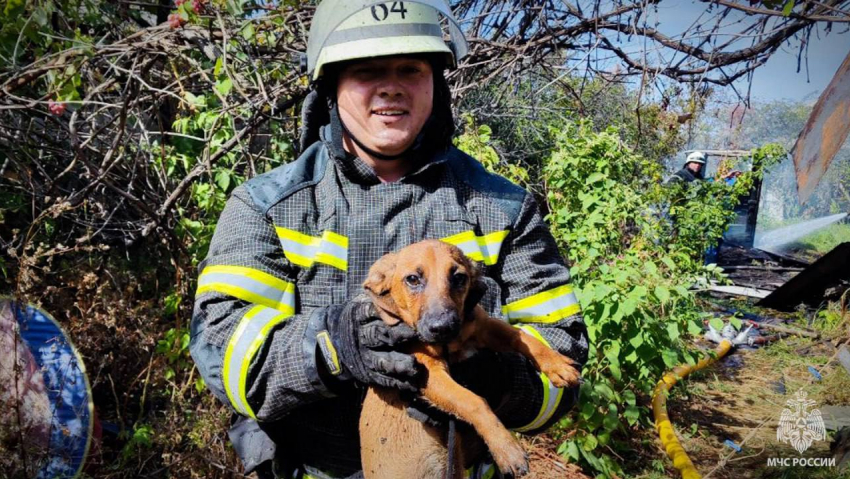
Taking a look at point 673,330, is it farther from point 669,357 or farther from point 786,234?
point 786,234

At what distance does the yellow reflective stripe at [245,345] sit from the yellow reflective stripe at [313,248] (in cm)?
21

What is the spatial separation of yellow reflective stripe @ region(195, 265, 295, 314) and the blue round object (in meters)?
2.11

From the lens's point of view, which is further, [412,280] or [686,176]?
[686,176]

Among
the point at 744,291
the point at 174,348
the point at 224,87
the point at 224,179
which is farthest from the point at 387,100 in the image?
the point at 744,291

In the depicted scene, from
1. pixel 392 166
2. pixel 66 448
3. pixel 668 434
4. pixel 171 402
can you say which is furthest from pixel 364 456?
pixel 668 434

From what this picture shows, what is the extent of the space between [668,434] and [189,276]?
4189mm

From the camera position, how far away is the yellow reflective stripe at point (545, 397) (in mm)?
2006

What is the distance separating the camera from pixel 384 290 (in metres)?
1.83

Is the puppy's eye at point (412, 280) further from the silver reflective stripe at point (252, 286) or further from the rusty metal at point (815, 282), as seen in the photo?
the rusty metal at point (815, 282)

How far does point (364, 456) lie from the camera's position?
187cm

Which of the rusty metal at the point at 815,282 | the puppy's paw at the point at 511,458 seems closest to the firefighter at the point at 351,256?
the puppy's paw at the point at 511,458

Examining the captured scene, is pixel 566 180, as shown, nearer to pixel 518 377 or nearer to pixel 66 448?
pixel 518 377

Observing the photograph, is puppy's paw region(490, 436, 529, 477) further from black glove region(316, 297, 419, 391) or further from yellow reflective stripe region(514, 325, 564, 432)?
yellow reflective stripe region(514, 325, 564, 432)

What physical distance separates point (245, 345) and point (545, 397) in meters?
0.99
